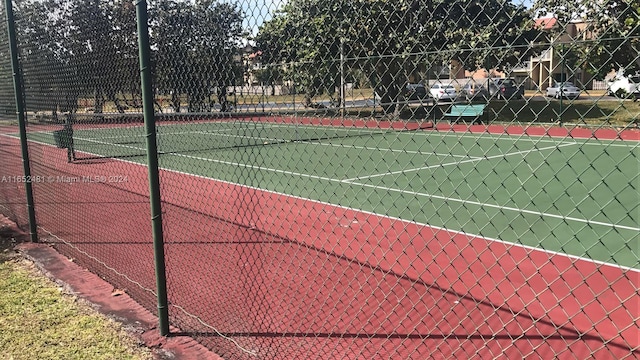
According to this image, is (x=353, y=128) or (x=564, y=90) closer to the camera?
(x=564, y=90)

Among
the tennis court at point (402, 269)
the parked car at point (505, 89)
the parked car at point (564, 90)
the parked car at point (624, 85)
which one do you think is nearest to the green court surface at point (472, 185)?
the tennis court at point (402, 269)

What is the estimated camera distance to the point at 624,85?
7.15 feet

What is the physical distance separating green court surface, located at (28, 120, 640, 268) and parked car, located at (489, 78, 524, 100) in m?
0.77

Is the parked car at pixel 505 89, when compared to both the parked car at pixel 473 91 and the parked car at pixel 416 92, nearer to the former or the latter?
the parked car at pixel 473 91

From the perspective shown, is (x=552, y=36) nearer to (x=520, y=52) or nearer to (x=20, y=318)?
(x=520, y=52)

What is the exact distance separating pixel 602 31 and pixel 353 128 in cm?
366

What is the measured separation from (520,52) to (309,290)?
3252mm

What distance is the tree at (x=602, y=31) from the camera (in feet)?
6.50

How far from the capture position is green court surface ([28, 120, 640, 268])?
587 centimetres

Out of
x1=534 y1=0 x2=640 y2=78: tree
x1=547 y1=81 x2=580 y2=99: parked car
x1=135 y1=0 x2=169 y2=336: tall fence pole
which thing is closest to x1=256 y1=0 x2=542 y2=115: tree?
x1=547 y1=81 x2=580 y2=99: parked car

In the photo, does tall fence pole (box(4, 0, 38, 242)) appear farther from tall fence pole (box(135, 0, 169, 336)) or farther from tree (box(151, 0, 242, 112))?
tall fence pole (box(135, 0, 169, 336))

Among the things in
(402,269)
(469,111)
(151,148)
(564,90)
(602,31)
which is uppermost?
(602,31)

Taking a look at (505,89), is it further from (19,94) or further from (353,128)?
(19,94)

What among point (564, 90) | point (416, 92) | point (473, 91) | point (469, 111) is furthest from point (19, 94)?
point (564, 90)
